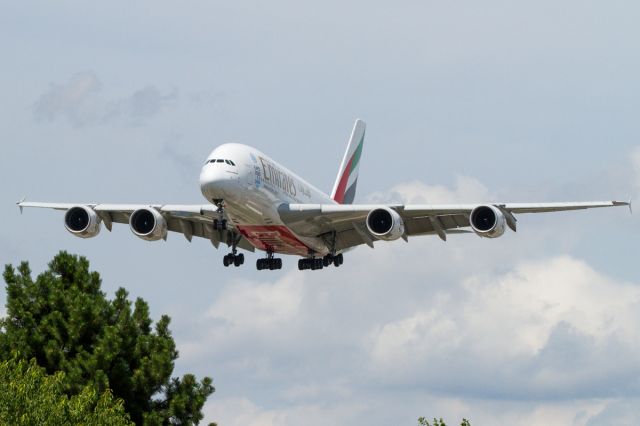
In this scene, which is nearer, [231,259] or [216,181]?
[216,181]

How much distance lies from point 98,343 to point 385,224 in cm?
1791

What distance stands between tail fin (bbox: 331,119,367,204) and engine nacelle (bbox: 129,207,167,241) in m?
19.4

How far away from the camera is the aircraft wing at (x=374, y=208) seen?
7444 centimetres

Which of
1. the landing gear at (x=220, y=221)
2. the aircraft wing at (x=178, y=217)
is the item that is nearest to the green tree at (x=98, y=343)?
the aircraft wing at (x=178, y=217)

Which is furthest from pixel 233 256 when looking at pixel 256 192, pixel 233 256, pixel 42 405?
pixel 42 405

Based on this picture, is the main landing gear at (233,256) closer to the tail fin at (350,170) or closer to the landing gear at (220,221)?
the landing gear at (220,221)

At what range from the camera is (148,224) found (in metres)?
78.6

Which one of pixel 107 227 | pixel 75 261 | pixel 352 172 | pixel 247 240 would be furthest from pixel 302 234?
pixel 352 172

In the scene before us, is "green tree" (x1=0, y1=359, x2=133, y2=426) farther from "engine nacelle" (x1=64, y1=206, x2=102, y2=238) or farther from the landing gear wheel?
the landing gear wheel

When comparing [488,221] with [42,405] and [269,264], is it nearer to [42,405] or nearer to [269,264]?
[269,264]

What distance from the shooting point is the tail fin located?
3848 inches

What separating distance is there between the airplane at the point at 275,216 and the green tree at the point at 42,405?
8731 millimetres

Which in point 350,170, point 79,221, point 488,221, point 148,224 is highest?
point 350,170

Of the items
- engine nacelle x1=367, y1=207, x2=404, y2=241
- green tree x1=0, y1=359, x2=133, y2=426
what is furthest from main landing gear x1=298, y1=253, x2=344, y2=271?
green tree x1=0, y1=359, x2=133, y2=426
